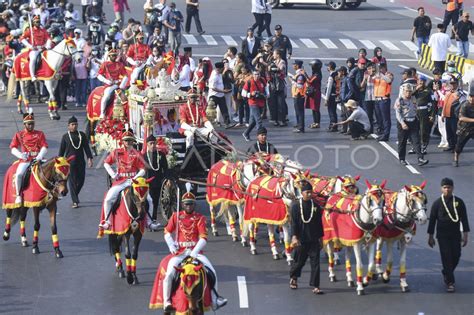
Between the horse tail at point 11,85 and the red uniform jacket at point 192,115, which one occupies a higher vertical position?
the red uniform jacket at point 192,115

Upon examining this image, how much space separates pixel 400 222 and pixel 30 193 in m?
6.64

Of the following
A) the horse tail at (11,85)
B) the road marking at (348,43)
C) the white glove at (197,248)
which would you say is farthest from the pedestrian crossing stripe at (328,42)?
the white glove at (197,248)

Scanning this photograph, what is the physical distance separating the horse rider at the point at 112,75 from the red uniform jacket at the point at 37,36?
2.95m

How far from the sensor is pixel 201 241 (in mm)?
17797

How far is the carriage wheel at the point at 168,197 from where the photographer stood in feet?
77.7

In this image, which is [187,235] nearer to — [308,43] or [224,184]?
[224,184]

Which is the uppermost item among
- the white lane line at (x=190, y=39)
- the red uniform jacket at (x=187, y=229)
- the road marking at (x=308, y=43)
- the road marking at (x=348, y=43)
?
the red uniform jacket at (x=187, y=229)

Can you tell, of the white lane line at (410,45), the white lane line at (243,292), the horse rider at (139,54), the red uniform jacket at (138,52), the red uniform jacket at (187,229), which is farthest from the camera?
the white lane line at (410,45)

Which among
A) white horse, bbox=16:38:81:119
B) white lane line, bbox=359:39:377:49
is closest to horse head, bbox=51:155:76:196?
white horse, bbox=16:38:81:119

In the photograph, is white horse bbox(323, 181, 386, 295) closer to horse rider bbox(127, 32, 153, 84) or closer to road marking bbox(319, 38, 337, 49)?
horse rider bbox(127, 32, 153, 84)

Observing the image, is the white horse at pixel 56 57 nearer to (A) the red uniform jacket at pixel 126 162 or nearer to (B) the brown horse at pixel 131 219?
(A) the red uniform jacket at pixel 126 162

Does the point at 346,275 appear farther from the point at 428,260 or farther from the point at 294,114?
the point at 294,114

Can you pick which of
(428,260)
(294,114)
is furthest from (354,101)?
(428,260)

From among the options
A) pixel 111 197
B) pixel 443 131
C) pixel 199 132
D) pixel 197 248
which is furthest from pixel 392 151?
pixel 197 248
